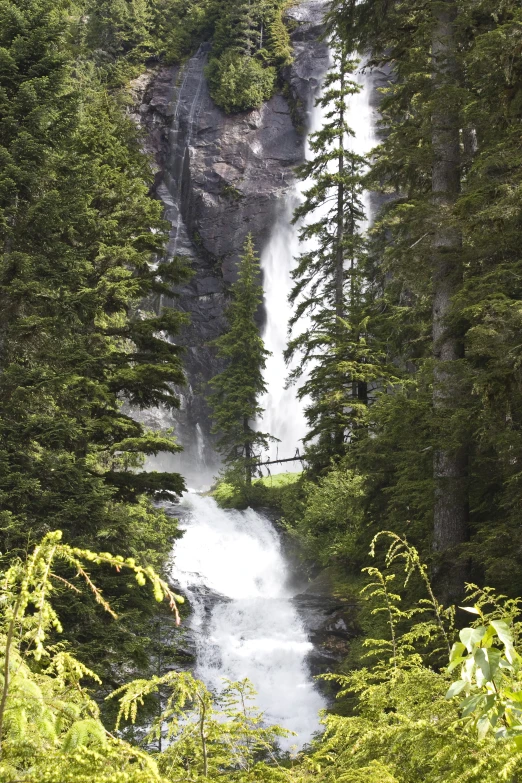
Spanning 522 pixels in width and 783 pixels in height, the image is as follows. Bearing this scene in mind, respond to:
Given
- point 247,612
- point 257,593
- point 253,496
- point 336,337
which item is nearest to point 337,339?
point 336,337

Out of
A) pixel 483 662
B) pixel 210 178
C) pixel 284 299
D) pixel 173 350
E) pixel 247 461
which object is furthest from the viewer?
pixel 210 178

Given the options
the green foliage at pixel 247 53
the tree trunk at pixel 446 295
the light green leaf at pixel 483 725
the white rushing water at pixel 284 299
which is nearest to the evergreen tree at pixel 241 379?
the white rushing water at pixel 284 299

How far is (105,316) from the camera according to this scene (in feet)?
35.1

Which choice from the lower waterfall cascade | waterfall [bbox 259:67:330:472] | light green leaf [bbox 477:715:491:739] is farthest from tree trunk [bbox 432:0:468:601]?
waterfall [bbox 259:67:330:472]

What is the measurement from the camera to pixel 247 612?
16484mm

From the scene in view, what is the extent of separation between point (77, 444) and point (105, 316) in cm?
273

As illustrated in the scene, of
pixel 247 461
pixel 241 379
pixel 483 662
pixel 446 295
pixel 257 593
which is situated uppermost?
pixel 241 379

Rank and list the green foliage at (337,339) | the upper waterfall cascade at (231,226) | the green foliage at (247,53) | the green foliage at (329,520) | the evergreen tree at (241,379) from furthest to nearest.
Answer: the green foliage at (247,53), the evergreen tree at (241,379), the upper waterfall cascade at (231,226), the green foliage at (329,520), the green foliage at (337,339)

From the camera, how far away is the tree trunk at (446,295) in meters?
8.25

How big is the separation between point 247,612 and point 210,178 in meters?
31.8

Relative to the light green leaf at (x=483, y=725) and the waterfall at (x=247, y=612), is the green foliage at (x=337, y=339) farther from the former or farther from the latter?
the light green leaf at (x=483, y=725)

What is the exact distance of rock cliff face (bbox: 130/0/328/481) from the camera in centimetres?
3897

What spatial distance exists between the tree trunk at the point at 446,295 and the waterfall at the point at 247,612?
15.5ft

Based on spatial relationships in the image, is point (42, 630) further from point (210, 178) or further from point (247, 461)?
point (210, 178)
